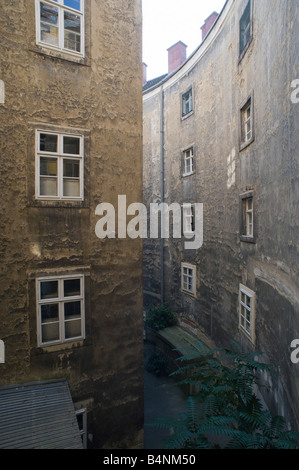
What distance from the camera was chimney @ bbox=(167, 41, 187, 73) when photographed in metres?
18.8

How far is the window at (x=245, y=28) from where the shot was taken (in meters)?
9.09

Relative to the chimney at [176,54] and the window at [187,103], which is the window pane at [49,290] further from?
the chimney at [176,54]

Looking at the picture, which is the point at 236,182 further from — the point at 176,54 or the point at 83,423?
the point at 176,54

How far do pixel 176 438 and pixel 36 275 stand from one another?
13.0 ft

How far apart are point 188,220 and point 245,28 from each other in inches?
317

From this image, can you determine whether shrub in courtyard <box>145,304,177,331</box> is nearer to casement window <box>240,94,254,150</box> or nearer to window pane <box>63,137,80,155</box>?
casement window <box>240,94,254,150</box>

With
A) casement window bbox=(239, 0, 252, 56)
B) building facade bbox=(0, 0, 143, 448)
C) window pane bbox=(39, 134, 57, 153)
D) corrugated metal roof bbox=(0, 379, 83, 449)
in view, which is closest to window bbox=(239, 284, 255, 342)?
building facade bbox=(0, 0, 143, 448)

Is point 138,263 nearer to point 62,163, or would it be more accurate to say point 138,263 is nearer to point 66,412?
point 62,163

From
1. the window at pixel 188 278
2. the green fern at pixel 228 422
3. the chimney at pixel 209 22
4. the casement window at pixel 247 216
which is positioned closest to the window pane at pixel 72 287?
the green fern at pixel 228 422

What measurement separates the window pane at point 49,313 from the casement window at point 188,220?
29.8 feet

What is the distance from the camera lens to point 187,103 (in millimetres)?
14766

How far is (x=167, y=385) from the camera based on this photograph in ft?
38.2

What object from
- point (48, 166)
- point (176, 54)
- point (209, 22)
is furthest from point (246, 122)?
point (176, 54)
